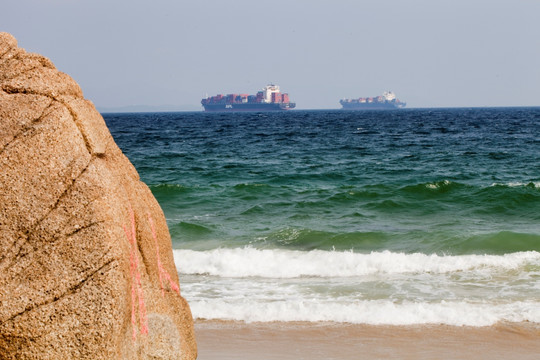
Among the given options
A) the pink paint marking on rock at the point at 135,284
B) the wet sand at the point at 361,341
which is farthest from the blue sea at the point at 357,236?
the pink paint marking on rock at the point at 135,284

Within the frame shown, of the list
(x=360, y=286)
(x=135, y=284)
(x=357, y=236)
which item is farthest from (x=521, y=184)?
(x=135, y=284)

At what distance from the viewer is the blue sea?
828 cm

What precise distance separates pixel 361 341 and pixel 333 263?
13.4 ft

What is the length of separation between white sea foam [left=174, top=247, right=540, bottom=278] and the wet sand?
9.90 ft

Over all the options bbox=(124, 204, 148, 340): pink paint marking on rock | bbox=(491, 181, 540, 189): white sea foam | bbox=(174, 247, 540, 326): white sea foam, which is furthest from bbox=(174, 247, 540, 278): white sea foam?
bbox=(491, 181, 540, 189): white sea foam

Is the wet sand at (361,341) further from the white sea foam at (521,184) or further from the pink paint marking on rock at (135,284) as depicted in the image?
the white sea foam at (521,184)

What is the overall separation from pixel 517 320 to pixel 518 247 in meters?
5.18

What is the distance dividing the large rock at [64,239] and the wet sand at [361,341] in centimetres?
263

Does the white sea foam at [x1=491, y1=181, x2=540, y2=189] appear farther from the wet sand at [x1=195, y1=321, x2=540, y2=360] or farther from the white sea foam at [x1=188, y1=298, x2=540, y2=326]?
the wet sand at [x1=195, y1=321, x2=540, y2=360]

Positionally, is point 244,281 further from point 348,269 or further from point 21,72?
point 21,72

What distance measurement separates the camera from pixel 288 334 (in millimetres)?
7258

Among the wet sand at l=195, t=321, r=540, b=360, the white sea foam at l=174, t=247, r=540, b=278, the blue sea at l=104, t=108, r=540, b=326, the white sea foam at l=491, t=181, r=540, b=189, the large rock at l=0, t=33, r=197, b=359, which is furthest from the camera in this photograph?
the white sea foam at l=491, t=181, r=540, b=189

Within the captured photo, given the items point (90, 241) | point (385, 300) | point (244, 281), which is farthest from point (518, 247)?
point (90, 241)

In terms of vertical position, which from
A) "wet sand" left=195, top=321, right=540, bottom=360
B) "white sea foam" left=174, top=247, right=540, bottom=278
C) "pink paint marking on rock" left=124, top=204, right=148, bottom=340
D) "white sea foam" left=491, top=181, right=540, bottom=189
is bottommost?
"white sea foam" left=174, top=247, right=540, bottom=278
